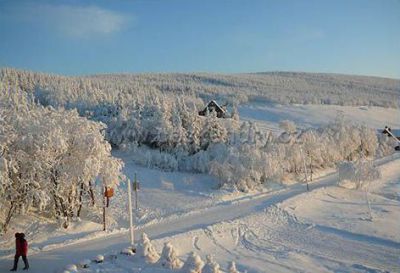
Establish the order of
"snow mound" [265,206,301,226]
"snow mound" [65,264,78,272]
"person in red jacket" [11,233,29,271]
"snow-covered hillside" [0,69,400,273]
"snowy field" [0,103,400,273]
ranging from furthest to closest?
"snow mound" [265,206,301,226] → "snow-covered hillside" [0,69,400,273] → "snowy field" [0,103,400,273] → "person in red jacket" [11,233,29,271] → "snow mound" [65,264,78,272]

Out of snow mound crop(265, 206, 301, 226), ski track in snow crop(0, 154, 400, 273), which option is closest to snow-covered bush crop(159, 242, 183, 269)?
ski track in snow crop(0, 154, 400, 273)

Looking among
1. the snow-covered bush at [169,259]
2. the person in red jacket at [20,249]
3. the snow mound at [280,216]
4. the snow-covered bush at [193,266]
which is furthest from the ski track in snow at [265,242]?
the snow-covered bush at [193,266]

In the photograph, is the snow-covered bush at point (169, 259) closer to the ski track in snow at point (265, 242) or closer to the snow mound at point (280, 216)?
the ski track in snow at point (265, 242)

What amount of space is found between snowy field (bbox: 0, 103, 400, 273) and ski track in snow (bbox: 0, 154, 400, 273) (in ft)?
0.17

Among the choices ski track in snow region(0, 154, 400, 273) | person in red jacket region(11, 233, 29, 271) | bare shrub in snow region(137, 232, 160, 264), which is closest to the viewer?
bare shrub in snow region(137, 232, 160, 264)

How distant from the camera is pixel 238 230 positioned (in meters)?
25.1

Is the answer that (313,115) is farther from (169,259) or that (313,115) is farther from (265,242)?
(169,259)

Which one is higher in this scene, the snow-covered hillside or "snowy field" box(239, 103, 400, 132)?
"snowy field" box(239, 103, 400, 132)

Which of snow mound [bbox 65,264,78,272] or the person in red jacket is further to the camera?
the person in red jacket

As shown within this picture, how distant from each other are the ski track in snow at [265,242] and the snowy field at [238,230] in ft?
0.17

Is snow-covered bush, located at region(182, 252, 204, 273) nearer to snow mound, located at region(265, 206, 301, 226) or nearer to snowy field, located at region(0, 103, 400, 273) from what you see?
snowy field, located at region(0, 103, 400, 273)

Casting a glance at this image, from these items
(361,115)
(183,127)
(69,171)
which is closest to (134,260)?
(69,171)

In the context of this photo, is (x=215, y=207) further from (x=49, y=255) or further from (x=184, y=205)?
(x=49, y=255)

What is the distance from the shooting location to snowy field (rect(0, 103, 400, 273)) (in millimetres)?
19625
